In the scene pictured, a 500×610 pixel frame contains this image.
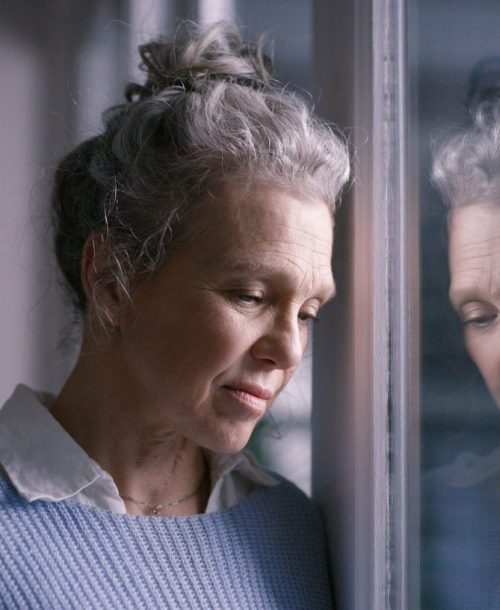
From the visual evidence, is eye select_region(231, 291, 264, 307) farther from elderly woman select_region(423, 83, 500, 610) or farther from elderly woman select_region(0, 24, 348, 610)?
elderly woman select_region(423, 83, 500, 610)

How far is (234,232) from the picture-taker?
1.15 m

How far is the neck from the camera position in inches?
48.6

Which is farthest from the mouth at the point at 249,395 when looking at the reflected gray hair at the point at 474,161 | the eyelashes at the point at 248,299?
the reflected gray hair at the point at 474,161

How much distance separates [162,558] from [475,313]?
1.74ft

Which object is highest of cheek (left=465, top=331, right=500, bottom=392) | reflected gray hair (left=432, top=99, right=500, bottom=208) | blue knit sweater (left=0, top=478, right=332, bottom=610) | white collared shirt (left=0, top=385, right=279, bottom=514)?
reflected gray hair (left=432, top=99, right=500, bottom=208)

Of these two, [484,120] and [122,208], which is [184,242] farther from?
[484,120]

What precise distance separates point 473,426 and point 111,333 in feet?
1.66

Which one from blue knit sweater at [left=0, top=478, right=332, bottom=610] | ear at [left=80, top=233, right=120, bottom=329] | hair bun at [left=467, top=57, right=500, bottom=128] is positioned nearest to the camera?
hair bun at [left=467, top=57, right=500, bottom=128]

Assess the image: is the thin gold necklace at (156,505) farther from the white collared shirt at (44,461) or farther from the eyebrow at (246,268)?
the eyebrow at (246,268)

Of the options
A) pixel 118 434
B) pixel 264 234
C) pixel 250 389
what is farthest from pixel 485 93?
pixel 118 434

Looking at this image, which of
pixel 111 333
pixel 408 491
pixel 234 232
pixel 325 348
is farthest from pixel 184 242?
pixel 408 491

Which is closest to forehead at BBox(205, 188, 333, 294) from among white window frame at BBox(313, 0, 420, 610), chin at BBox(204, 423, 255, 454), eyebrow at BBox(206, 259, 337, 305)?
eyebrow at BBox(206, 259, 337, 305)

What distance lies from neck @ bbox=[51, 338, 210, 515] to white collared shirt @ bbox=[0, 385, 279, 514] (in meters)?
0.04

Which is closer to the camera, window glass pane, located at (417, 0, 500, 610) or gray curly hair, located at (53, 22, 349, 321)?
window glass pane, located at (417, 0, 500, 610)
